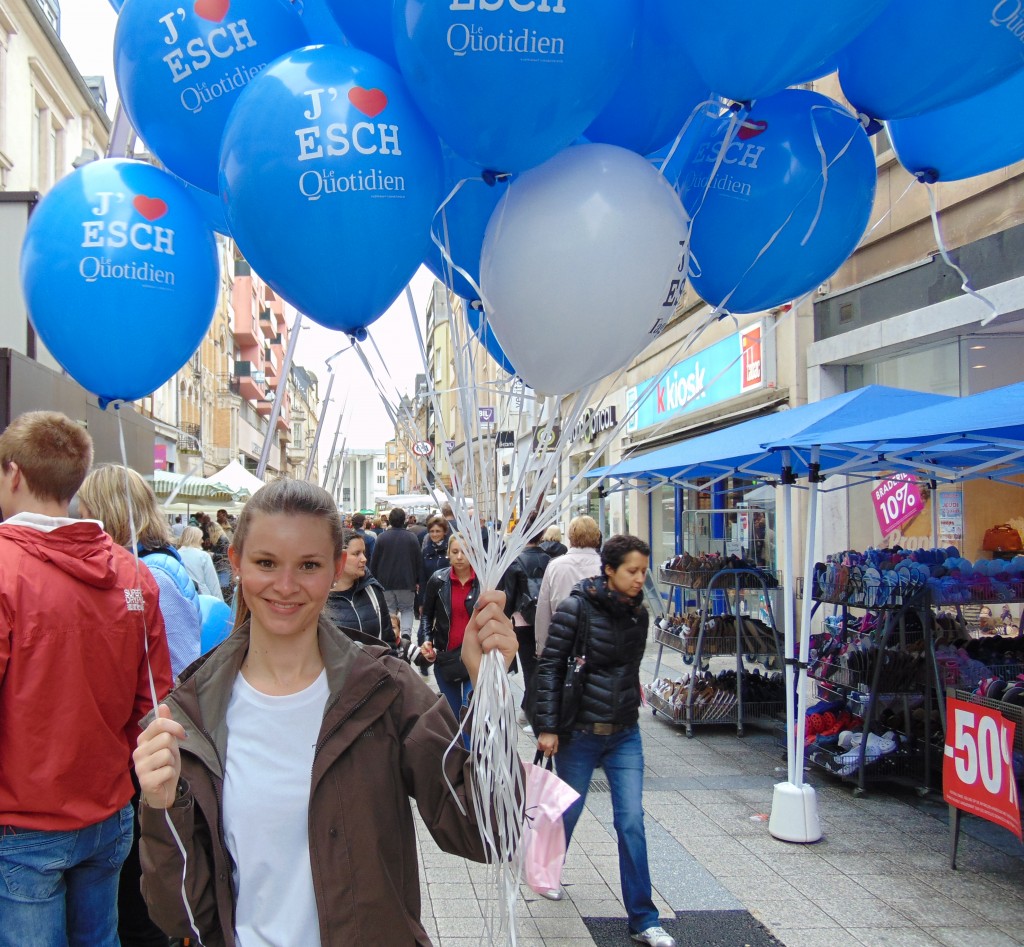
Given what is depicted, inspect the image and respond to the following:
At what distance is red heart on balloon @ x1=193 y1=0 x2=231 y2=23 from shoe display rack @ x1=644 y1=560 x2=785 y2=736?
6.30 m

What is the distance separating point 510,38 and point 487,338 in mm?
1046

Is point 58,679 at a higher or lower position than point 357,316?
lower

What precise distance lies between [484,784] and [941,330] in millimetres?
8910

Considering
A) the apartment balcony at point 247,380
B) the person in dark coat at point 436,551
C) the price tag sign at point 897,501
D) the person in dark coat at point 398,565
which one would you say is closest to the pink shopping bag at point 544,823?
the price tag sign at point 897,501

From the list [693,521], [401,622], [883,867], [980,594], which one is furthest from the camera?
[693,521]

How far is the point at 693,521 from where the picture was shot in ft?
38.3

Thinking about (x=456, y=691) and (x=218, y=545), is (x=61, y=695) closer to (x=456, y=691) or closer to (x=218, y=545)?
(x=456, y=691)

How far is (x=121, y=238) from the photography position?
2.73 metres

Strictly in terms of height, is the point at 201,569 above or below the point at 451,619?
above

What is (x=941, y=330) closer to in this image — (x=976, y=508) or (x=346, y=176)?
(x=976, y=508)

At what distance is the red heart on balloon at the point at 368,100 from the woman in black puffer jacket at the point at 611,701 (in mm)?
2484

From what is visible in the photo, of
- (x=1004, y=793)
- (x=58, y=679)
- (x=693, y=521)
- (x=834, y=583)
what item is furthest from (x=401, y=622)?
(x=58, y=679)

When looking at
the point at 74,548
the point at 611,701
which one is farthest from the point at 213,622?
the point at 611,701

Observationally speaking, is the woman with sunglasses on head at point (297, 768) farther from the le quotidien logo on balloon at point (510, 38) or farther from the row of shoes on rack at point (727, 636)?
the row of shoes on rack at point (727, 636)
